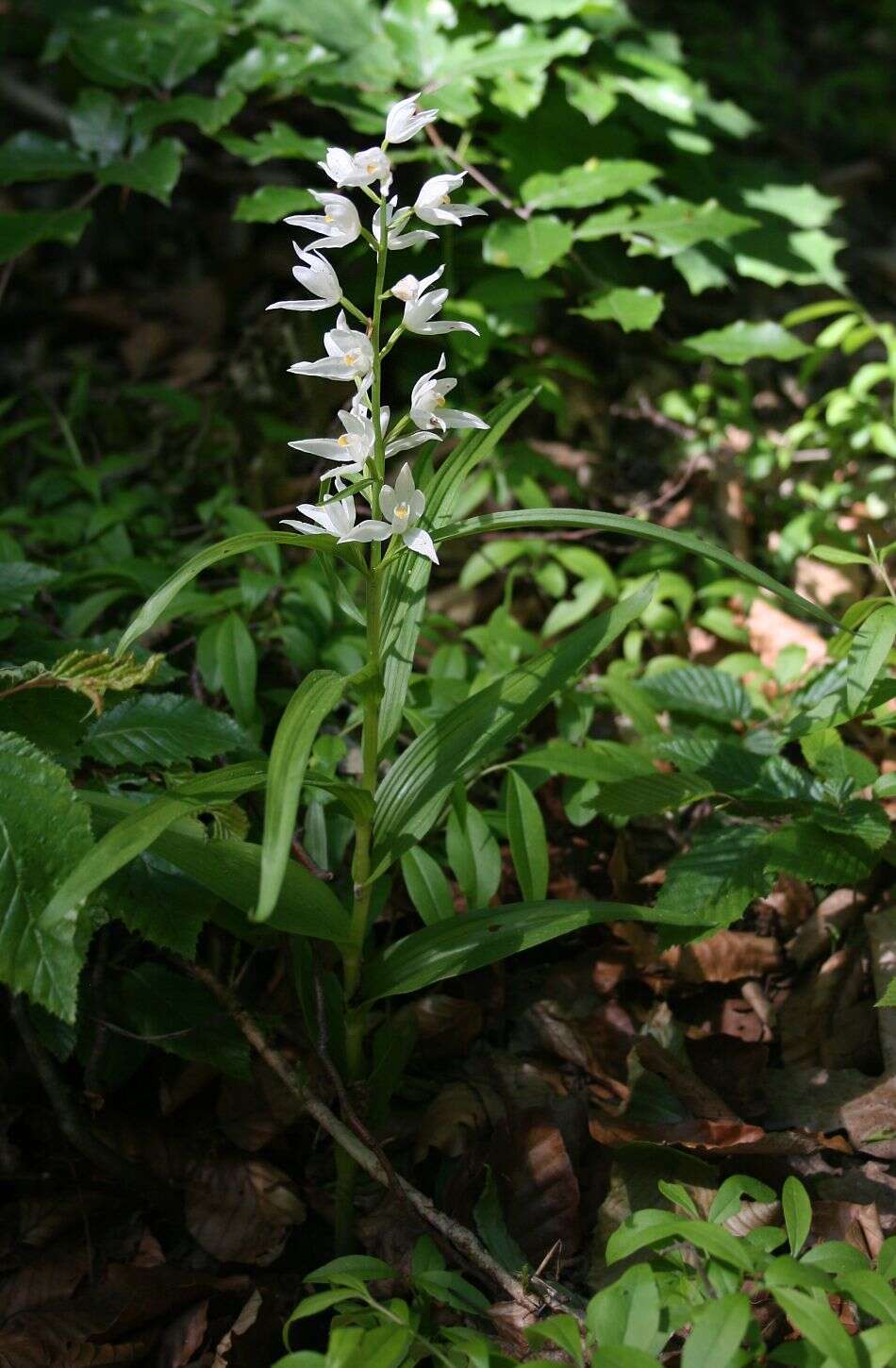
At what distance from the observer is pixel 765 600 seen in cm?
266

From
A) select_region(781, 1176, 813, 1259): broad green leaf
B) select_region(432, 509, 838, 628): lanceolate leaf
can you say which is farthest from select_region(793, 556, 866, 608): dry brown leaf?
select_region(781, 1176, 813, 1259): broad green leaf

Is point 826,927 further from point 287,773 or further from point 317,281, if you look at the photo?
point 317,281

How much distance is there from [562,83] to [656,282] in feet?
1.89

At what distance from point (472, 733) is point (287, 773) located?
42 centimetres

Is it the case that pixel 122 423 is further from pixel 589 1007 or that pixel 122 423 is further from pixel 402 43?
pixel 589 1007

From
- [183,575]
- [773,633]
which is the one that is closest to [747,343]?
[773,633]

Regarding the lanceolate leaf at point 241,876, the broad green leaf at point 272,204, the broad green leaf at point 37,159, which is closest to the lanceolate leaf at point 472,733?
the lanceolate leaf at point 241,876

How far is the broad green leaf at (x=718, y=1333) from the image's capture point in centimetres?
117

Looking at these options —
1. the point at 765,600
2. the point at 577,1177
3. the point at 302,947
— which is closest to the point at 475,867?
the point at 302,947

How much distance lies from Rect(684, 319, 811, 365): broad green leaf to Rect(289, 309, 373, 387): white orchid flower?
1.53 metres

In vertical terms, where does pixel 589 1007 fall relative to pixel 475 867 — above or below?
below

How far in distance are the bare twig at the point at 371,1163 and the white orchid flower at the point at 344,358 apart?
0.93 metres

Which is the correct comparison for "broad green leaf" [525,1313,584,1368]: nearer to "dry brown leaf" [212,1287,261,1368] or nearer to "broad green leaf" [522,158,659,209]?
"dry brown leaf" [212,1287,261,1368]

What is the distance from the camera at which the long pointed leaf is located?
1577 millimetres
